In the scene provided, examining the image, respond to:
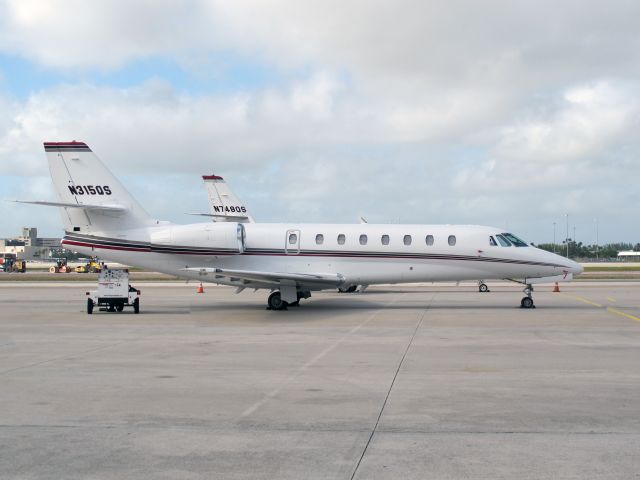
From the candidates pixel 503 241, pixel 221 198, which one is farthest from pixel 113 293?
pixel 221 198

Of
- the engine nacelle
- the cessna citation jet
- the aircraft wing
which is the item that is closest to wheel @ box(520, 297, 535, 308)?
the cessna citation jet

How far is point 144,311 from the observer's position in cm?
2388

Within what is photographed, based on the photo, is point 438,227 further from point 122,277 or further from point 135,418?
point 135,418

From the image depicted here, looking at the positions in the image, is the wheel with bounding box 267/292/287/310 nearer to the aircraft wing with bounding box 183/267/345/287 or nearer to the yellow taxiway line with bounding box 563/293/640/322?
the aircraft wing with bounding box 183/267/345/287

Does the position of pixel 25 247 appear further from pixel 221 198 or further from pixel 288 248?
pixel 288 248

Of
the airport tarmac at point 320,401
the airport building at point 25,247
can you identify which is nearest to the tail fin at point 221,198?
the airport tarmac at point 320,401

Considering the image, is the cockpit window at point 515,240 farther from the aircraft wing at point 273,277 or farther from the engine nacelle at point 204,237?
the engine nacelle at point 204,237

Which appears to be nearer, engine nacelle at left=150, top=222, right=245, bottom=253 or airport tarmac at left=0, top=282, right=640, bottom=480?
airport tarmac at left=0, top=282, right=640, bottom=480

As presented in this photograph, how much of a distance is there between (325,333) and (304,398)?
8003 millimetres

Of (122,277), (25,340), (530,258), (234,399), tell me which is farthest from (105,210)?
(234,399)

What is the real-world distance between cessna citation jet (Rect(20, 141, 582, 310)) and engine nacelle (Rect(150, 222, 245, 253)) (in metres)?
0.03

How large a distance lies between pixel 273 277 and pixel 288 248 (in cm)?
254

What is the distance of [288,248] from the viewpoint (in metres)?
24.5

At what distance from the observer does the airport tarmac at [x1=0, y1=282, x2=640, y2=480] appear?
20.5ft
